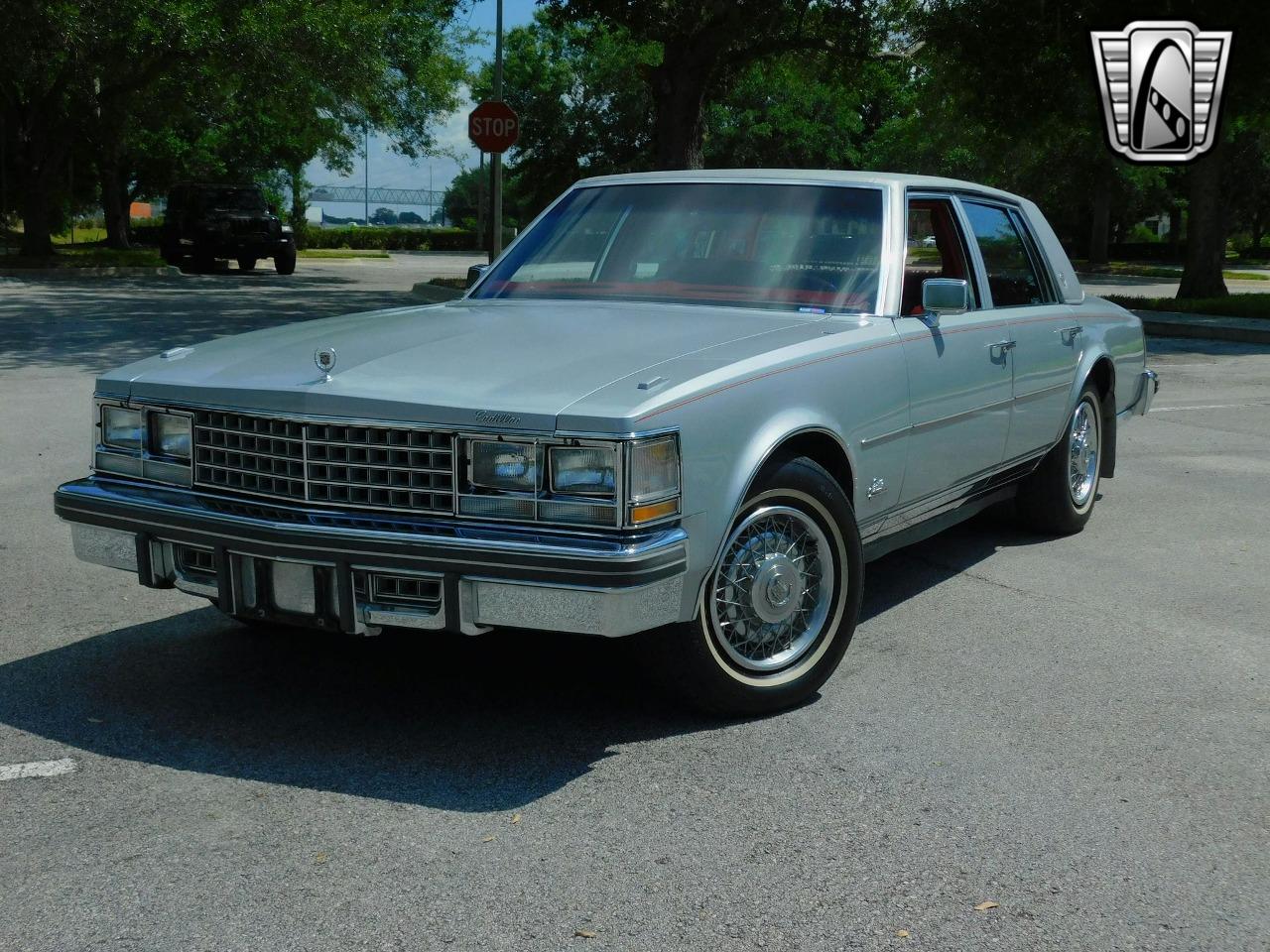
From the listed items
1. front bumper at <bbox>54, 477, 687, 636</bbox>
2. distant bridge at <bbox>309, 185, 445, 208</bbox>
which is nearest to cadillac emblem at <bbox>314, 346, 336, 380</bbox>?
front bumper at <bbox>54, 477, 687, 636</bbox>

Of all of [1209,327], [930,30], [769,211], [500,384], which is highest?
[930,30]

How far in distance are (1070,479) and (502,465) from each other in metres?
3.96

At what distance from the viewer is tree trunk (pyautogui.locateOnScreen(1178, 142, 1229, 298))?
76.1 feet

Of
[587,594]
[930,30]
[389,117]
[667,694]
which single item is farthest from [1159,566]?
[389,117]

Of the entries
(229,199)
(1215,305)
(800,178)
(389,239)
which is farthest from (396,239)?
(800,178)

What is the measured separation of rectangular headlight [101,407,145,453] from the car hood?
71 millimetres

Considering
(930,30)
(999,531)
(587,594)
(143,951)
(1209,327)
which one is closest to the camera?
(143,951)

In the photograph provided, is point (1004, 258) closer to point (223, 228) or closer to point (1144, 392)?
point (1144, 392)

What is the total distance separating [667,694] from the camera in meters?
4.36

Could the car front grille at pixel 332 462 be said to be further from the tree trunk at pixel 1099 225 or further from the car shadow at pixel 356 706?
the tree trunk at pixel 1099 225

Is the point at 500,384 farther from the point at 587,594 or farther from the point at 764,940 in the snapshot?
the point at 764,940

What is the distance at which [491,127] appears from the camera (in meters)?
20.2

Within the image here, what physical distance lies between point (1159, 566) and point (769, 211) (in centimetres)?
256

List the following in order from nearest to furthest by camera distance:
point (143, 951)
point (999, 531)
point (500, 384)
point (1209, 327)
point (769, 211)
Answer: point (143, 951) → point (500, 384) → point (769, 211) → point (999, 531) → point (1209, 327)
